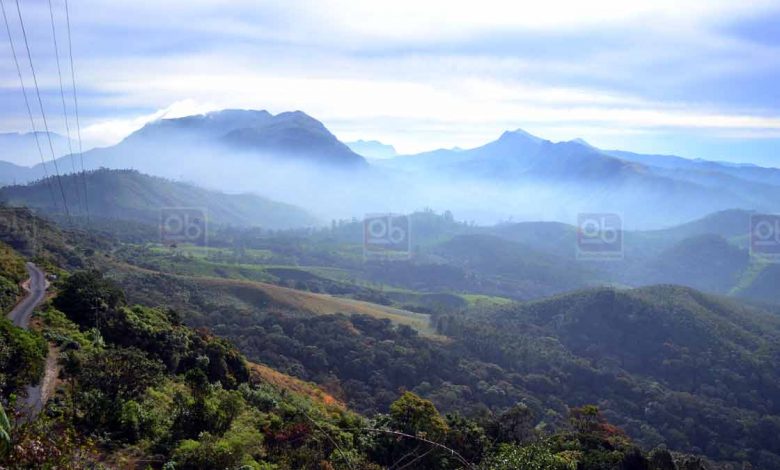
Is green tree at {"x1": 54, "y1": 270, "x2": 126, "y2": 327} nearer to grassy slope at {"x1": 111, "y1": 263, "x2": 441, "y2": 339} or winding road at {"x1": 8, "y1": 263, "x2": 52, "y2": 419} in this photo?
winding road at {"x1": 8, "y1": 263, "x2": 52, "y2": 419}

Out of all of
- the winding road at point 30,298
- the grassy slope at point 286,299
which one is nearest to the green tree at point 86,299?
the winding road at point 30,298

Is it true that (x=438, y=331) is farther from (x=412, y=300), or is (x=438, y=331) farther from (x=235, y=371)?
(x=235, y=371)

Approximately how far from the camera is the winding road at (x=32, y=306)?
1418cm

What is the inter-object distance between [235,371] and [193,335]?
8.45 ft

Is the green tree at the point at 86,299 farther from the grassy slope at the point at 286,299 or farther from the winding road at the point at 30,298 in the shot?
the grassy slope at the point at 286,299

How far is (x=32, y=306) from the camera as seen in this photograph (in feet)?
80.9

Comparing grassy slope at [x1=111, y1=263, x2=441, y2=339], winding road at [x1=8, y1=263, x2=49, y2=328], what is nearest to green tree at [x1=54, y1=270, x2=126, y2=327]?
winding road at [x1=8, y1=263, x2=49, y2=328]

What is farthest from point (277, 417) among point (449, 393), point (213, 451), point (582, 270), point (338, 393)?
point (582, 270)

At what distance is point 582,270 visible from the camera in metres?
166

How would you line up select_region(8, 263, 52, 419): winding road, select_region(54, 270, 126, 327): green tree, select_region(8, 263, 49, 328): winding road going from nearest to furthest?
1. select_region(8, 263, 52, 419): winding road
2. select_region(8, 263, 49, 328): winding road
3. select_region(54, 270, 126, 327): green tree

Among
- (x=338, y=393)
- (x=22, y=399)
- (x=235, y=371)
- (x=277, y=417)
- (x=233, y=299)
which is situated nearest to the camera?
(x=22, y=399)

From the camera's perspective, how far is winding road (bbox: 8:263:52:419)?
14180mm

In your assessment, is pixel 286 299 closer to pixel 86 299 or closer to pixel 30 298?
pixel 30 298

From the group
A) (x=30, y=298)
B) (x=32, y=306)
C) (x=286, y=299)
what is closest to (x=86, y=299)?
(x=32, y=306)
